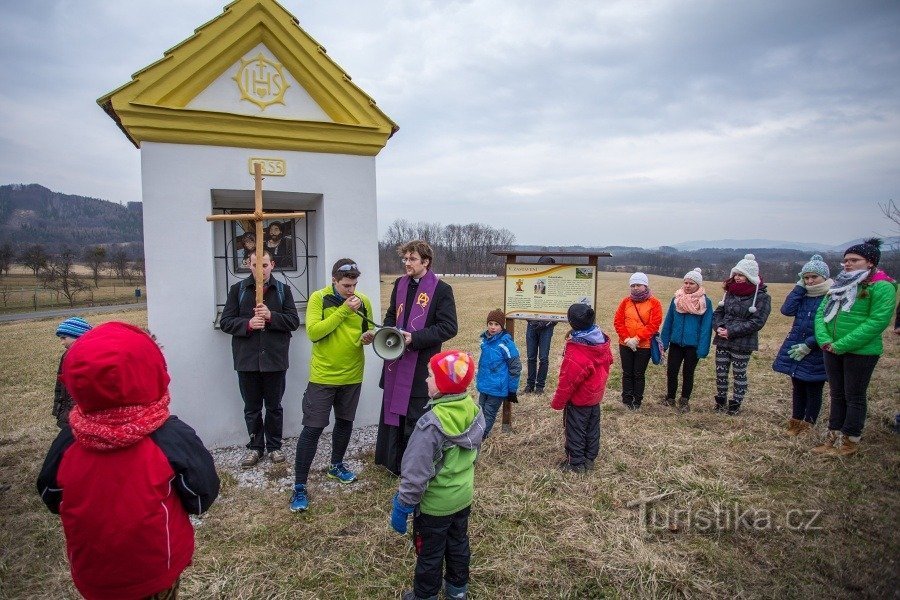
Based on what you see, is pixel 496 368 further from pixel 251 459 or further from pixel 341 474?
pixel 251 459

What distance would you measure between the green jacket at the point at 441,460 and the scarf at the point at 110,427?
4.28ft

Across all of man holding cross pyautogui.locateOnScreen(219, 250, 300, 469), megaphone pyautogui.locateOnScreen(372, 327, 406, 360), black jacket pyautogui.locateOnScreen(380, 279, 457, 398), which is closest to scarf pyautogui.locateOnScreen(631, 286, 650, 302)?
black jacket pyautogui.locateOnScreen(380, 279, 457, 398)

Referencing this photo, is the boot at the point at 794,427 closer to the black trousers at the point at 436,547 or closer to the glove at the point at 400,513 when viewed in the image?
the black trousers at the point at 436,547

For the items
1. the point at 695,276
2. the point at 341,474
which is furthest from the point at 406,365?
the point at 695,276

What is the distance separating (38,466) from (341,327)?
150 inches

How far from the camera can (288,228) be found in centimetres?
591

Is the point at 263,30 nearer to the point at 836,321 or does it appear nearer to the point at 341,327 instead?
the point at 341,327

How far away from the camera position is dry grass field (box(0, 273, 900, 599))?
3.12 m

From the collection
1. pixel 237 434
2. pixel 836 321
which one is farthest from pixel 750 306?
pixel 237 434

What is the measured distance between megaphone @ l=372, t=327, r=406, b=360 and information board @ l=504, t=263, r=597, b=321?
2162 millimetres

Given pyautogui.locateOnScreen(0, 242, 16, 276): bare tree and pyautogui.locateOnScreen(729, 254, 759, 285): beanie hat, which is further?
pyautogui.locateOnScreen(0, 242, 16, 276): bare tree

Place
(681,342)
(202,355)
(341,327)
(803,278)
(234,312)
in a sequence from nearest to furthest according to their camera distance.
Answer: (341,327) → (234,312) → (202,355) → (803,278) → (681,342)

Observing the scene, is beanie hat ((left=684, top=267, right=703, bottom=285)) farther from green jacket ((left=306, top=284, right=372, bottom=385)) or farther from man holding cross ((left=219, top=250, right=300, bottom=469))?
man holding cross ((left=219, top=250, right=300, bottom=469))

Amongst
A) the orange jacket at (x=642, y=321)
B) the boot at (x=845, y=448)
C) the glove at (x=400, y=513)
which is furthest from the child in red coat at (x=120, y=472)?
the boot at (x=845, y=448)
